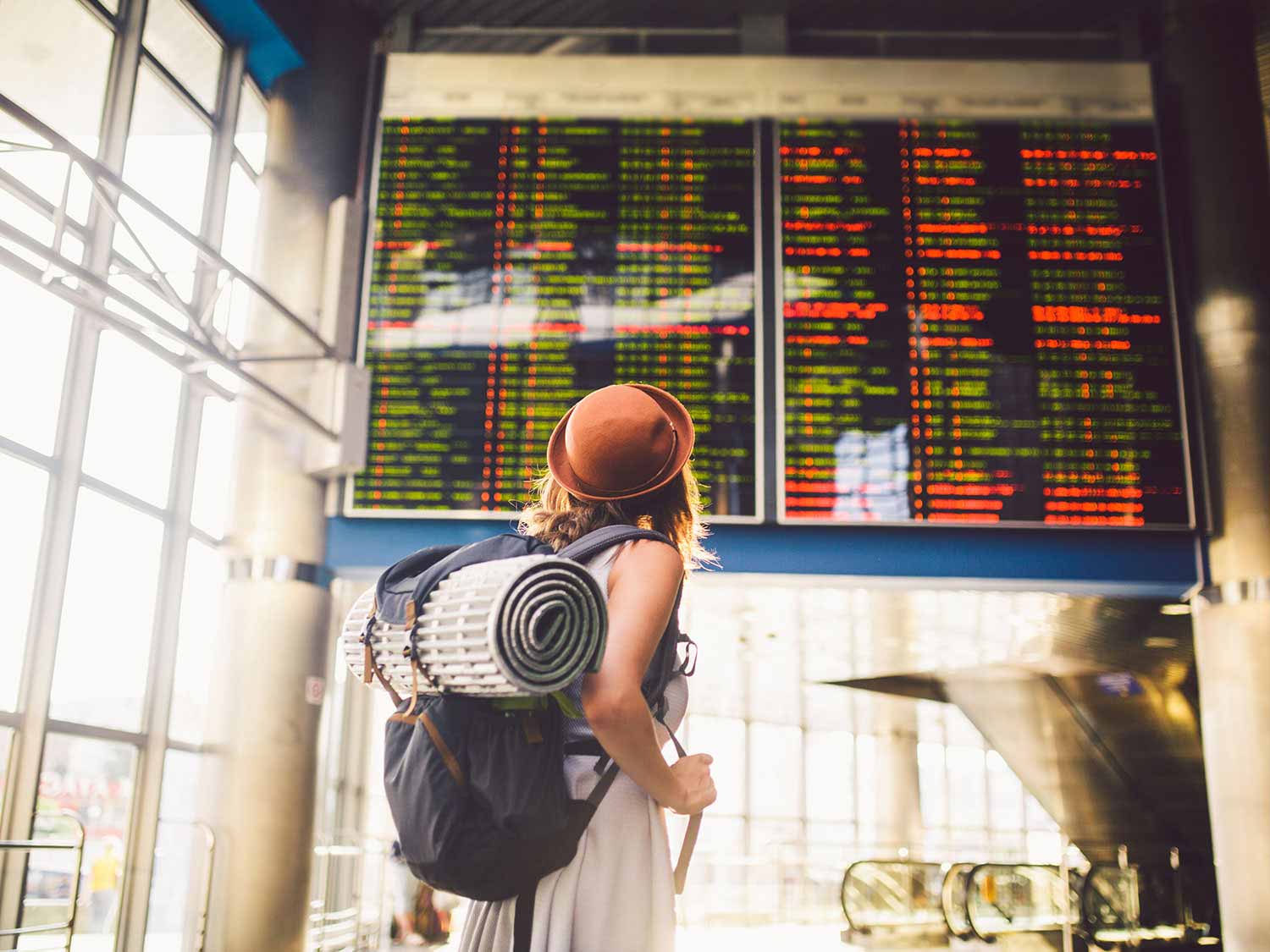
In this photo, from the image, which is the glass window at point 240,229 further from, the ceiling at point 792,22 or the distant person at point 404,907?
the distant person at point 404,907

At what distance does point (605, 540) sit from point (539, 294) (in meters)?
4.79

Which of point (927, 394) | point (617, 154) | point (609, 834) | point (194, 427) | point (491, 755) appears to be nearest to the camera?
point (491, 755)

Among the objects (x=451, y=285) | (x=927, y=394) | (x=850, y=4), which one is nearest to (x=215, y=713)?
(x=451, y=285)

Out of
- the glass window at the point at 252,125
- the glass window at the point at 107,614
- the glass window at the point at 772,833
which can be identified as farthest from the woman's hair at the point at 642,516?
the glass window at the point at 772,833

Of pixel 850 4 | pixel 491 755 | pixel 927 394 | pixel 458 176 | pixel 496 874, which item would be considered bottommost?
pixel 496 874

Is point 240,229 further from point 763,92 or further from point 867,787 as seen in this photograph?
point 867,787

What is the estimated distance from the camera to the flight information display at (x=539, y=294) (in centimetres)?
591

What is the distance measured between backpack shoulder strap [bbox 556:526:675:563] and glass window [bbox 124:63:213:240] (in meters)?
5.59

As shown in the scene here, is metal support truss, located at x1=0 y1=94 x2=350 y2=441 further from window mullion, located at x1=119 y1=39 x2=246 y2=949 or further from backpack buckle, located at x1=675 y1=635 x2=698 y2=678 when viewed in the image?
backpack buckle, located at x1=675 y1=635 x2=698 y2=678

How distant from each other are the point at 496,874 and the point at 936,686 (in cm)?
1156

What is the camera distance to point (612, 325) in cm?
596

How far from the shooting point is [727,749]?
18000 mm

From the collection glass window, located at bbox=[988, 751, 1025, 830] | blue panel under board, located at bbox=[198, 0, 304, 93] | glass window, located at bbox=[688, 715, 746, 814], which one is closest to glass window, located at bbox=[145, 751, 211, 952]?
blue panel under board, located at bbox=[198, 0, 304, 93]

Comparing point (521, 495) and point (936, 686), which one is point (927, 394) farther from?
point (936, 686)
